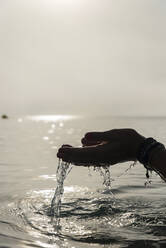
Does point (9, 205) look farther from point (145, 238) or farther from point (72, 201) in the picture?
point (145, 238)

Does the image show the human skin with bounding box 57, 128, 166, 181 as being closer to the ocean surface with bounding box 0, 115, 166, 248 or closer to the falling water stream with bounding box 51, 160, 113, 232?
the falling water stream with bounding box 51, 160, 113, 232

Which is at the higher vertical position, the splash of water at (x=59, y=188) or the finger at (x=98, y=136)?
the finger at (x=98, y=136)

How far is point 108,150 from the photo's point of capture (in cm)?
440

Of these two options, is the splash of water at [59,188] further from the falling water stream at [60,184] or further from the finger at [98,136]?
the finger at [98,136]

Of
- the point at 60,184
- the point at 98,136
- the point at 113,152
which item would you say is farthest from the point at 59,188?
the point at 113,152

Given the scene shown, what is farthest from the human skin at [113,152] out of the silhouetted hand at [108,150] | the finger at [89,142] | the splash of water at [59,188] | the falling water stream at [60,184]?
the splash of water at [59,188]

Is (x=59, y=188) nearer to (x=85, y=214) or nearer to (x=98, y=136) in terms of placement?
(x=85, y=214)

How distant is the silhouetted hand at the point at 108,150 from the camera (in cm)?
439

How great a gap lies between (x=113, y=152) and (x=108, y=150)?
0.07 m

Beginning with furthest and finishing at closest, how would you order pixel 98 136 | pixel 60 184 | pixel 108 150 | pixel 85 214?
1. pixel 85 214
2. pixel 60 184
3. pixel 98 136
4. pixel 108 150

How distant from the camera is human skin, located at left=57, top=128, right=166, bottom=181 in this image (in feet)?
14.4

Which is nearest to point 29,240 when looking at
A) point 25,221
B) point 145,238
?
point 25,221

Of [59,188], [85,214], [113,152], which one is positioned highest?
[113,152]

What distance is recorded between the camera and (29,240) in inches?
247
